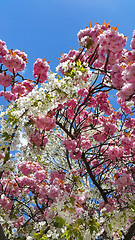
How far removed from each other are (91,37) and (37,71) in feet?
4.81

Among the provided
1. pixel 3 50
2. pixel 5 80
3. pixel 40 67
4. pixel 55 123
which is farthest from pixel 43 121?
pixel 3 50

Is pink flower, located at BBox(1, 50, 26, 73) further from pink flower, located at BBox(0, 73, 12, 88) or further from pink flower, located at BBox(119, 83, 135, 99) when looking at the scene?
pink flower, located at BBox(119, 83, 135, 99)

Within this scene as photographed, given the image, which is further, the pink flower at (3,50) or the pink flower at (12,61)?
the pink flower at (3,50)

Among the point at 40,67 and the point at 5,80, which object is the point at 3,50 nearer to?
the point at 5,80

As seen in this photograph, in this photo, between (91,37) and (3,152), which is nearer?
(3,152)

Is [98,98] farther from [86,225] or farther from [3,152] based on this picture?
[86,225]

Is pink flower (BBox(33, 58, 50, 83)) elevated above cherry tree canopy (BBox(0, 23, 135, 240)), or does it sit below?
above

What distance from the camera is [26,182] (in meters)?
6.06

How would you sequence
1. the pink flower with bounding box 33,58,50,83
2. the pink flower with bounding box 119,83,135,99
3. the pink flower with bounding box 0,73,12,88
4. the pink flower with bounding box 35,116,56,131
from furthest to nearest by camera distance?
the pink flower with bounding box 0,73,12,88
the pink flower with bounding box 33,58,50,83
the pink flower with bounding box 35,116,56,131
the pink flower with bounding box 119,83,135,99

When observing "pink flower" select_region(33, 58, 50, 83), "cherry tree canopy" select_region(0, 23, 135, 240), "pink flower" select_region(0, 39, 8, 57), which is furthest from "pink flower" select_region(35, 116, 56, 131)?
"pink flower" select_region(0, 39, 8, 57)

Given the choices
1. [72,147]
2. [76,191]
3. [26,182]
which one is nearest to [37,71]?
[72,147]

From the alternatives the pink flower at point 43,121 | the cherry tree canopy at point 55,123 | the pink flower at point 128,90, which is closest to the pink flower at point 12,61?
the cherry tree canopy at point 55,123

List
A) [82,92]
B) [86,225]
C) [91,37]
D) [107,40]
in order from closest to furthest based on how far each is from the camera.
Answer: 1. [86,225]
2. [107,40]
3. [91,37]
4. [82,92]

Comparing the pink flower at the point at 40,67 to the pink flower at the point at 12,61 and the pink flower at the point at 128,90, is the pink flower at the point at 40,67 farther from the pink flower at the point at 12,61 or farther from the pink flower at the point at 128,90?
the pink flower at the point at 128,90
